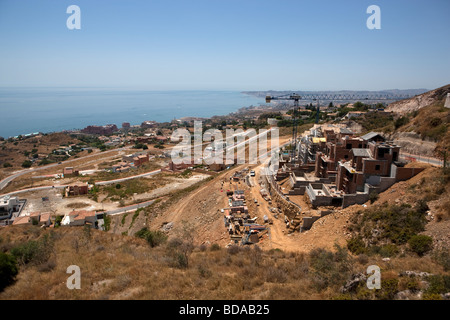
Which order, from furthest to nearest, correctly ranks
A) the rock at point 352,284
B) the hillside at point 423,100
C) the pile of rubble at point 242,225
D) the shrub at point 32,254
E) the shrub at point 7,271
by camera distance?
1. the hillside at point 423,100
2. the pile of rubble at point 242,225
3. the shrub at point 32,254
4. the shrub at point 7,271
5. the rock at point 352,284

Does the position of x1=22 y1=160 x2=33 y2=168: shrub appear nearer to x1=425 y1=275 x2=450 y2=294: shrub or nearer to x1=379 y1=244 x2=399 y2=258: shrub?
x1=379 y1=244 x2=399 y2=258: shrub

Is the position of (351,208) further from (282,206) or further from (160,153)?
(160,153)

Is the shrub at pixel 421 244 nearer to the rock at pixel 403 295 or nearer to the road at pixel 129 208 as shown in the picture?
the rock at pixel 403 295

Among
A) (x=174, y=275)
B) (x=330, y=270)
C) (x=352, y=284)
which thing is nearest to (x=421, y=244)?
(x=330, y=270)

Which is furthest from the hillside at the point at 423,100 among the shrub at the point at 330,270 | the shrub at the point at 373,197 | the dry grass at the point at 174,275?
the dry grass at the point at 174,275

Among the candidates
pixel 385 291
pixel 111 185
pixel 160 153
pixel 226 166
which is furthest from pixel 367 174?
pixel 160 153

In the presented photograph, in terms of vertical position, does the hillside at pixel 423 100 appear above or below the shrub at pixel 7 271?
Answer: above
